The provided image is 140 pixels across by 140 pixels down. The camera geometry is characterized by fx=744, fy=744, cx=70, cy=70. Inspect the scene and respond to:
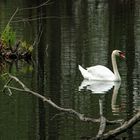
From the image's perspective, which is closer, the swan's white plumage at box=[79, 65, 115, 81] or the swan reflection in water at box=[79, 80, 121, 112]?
the swan reflection in water at box=[79, 80, 121, 112]

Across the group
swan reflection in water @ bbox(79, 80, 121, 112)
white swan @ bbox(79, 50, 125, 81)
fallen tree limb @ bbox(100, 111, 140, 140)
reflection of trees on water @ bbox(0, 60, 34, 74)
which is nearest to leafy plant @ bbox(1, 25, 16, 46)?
reflection of trees on water @ bbox(0, 60, 34, 74)

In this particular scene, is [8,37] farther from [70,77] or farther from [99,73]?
[99,73]

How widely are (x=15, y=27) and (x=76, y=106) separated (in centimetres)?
1876

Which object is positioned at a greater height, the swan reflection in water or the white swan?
the white swan

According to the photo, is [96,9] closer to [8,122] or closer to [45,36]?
[45,36]

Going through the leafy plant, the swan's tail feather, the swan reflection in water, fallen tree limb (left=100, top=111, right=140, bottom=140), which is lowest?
the swan reflection in water

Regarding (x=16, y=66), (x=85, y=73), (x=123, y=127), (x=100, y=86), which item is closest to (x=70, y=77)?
(x=85, y=73)

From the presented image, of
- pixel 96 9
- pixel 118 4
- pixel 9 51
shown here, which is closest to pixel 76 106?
pixel 9 51

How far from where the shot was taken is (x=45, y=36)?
32344 millimetres

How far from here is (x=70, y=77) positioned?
68.2 ft

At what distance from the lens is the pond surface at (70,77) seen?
14086 mm

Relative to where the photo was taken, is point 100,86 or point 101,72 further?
point 101,72

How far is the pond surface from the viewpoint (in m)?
14.1

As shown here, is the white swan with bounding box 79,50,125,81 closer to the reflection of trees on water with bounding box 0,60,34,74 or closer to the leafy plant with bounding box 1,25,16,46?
the reflection of trees on water with bounding box 0,60,34,74
